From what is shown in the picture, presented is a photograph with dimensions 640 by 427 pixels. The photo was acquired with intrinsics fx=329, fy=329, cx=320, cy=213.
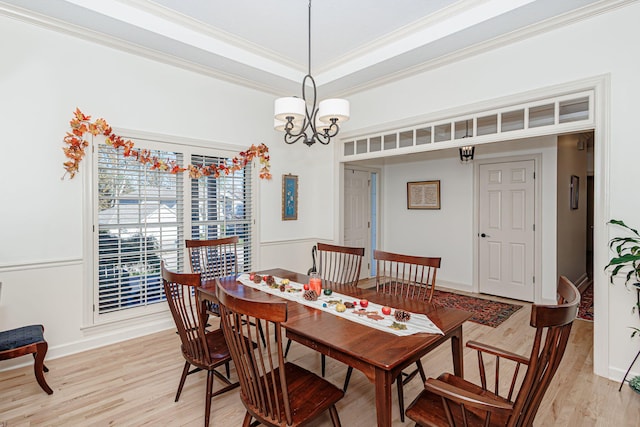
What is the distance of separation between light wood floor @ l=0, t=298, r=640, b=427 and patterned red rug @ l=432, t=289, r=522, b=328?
88cm

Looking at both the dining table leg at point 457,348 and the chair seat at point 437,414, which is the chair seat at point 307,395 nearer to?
the chair seat at point 437,414

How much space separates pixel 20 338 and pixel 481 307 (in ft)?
16.2

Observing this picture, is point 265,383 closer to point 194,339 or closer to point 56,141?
point 194,339

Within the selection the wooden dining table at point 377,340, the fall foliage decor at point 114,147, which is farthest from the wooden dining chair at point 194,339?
the fall foliage decor at point 114,147

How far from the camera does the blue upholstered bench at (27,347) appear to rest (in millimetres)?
2246

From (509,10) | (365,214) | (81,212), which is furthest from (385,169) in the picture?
(81,212)

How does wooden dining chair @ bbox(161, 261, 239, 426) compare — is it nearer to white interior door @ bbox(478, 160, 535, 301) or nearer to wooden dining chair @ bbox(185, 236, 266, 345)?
wooden dining chair @ bbox(185, 236, 266, 345)

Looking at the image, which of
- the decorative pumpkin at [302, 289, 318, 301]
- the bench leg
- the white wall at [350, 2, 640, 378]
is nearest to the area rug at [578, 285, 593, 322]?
the white wall at [350, 2, 640, 378]

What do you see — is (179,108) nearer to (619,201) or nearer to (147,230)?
(147,230)

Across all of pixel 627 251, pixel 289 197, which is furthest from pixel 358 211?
pixel 627 251

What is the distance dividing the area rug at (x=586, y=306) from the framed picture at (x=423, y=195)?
7.92 feet

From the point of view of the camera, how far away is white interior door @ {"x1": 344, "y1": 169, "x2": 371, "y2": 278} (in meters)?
5.70

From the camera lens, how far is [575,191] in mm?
5480

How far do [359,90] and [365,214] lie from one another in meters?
2.47
